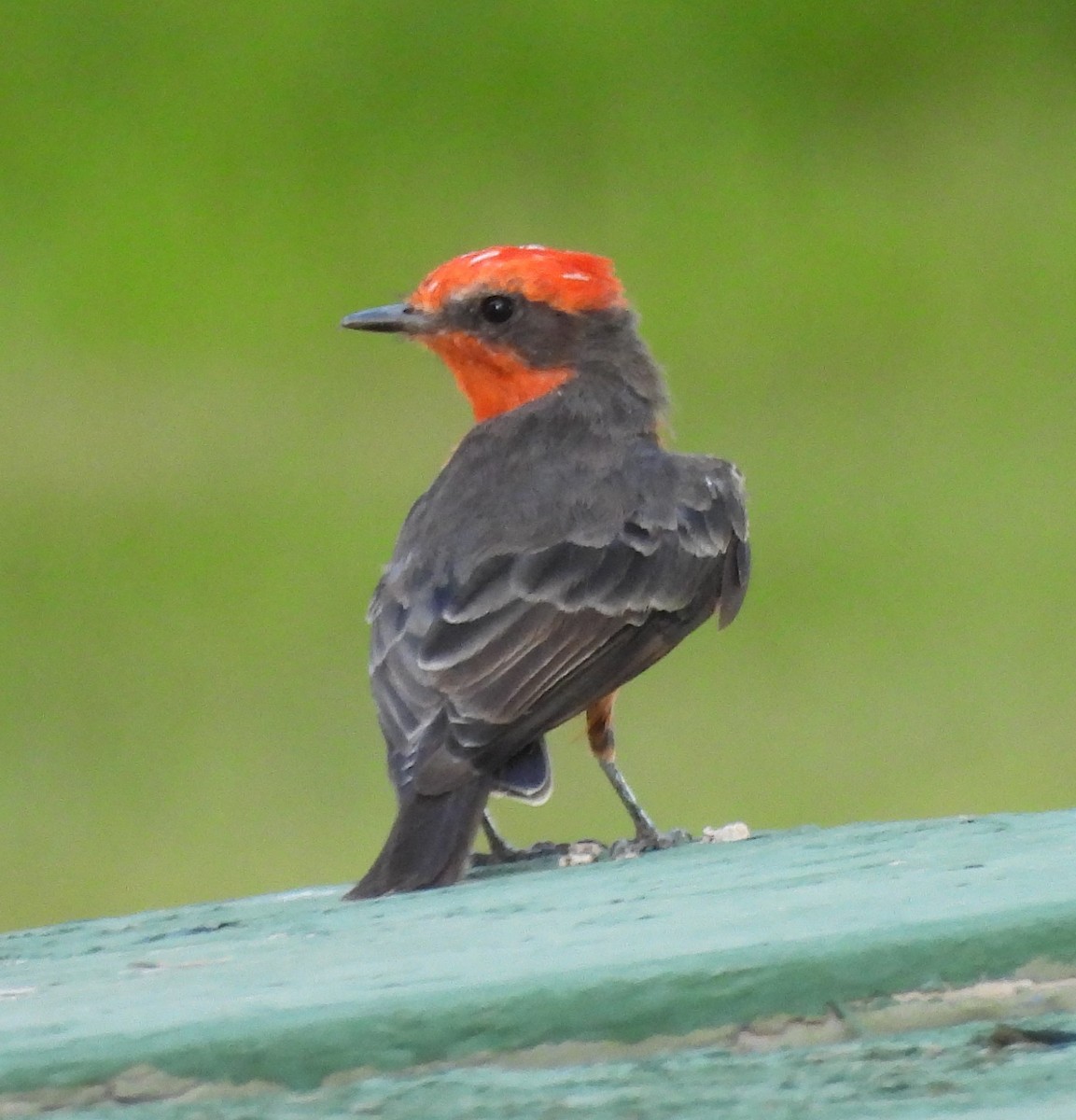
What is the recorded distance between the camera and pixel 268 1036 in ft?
5.41

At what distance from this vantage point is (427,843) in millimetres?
3594

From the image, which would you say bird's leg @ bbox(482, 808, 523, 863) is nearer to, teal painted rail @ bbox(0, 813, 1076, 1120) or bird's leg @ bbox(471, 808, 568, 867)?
bird's leg @ bbox(471, 808, 568, 867)

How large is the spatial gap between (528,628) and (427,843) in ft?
1.94

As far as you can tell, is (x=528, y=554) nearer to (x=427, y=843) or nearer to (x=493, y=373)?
(x=427, y=843)

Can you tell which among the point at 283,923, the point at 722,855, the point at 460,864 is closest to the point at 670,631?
the point at 460,864

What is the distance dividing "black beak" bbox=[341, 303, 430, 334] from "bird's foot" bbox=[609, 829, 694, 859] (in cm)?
145

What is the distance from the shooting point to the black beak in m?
5.22

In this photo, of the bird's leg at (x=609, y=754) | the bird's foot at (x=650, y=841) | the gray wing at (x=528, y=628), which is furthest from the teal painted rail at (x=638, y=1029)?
the bird's leg at (x=609, y=754)

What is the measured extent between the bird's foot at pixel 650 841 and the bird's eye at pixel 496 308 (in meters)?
1.43

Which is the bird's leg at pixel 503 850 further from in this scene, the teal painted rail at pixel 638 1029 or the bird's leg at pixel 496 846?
the teal painted rail at pixel 638 1029

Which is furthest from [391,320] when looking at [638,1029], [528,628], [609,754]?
[638,1029]

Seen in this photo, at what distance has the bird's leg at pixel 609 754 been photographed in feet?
14.6

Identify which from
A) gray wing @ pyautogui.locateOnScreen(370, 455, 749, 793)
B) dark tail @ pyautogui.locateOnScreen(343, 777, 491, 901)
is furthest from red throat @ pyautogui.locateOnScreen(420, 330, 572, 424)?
dark tail @ pyautogui.locateOnScreen(343, 777, 491, 901)

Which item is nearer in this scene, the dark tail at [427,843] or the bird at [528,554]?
the dark tail at [427,843]
